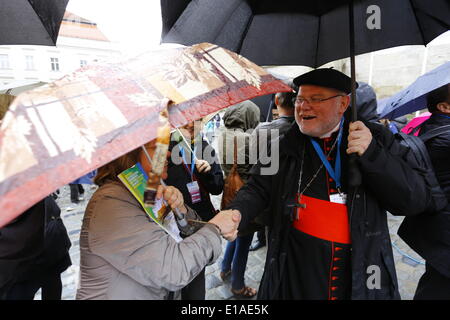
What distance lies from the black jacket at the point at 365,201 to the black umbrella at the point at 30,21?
1985 millimetres

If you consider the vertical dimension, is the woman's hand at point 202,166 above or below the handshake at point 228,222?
below

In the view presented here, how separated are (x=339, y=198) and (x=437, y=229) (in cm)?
75

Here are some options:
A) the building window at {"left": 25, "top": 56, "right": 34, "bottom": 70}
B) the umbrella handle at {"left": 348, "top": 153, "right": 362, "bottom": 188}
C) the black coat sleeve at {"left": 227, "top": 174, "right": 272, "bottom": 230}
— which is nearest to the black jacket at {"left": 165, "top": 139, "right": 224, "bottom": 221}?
the black coat sleeve at {"left": 227, "top": 174, "right": 272, "bottom": 230}

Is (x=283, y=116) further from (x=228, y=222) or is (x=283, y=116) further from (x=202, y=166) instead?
(x=228, y=222)

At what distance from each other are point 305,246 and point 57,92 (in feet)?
5.41

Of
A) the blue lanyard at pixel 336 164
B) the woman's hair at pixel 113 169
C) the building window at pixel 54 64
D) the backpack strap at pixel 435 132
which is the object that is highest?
the backpack strap at pixel 435 132

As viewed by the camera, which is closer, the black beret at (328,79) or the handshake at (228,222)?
the handshake at (228,222)

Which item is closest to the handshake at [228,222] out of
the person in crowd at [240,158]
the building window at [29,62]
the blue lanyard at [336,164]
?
the blue lanyard at [336,164]

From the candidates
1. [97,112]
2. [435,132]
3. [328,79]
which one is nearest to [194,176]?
[328,79]

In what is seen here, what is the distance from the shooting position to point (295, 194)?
175 centimetres

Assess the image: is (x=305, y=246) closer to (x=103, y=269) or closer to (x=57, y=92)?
(x=103, y=269)

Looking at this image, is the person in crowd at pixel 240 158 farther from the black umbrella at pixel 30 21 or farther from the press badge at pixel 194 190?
the black umbrella at pixel 30 21

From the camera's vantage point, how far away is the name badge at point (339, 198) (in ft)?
5.41

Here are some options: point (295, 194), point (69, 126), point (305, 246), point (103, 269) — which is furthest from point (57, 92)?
point (305, 246)
